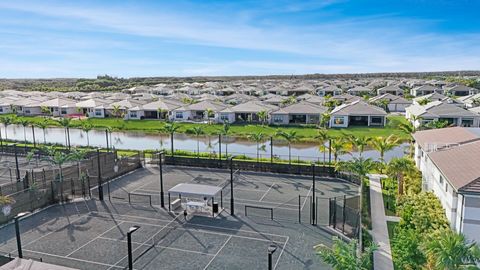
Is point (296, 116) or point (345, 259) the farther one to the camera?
point (296, 116)

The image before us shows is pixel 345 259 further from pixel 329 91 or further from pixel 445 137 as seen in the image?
pixel 329 91

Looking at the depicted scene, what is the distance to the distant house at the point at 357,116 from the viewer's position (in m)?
60.8

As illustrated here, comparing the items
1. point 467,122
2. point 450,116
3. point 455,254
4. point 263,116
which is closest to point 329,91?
point 263,116

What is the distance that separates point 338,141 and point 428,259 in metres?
19.5

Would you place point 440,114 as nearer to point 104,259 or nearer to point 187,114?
point 187,114

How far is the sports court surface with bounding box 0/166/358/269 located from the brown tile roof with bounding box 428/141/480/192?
21.9ft

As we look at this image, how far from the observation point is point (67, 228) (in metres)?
22.4

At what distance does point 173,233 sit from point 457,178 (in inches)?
554

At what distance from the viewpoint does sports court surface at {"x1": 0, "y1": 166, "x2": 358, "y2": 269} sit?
1845 cm

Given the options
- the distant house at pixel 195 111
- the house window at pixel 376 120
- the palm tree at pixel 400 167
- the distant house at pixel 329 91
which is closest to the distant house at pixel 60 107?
the distant house at pixel 195 111

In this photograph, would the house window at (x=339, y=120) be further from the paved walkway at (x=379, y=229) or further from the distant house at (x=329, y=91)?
the distant house at (x=329, y=91)

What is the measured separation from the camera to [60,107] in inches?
3118

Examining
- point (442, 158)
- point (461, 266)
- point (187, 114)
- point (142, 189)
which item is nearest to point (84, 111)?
point (187, 114)

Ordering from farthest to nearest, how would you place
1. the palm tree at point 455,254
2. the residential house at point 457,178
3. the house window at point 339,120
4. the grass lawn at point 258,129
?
the house window at point 339,120, the grass lawn at point 258,129, the residential house at point 457,178, the palm tree at point 455,254
